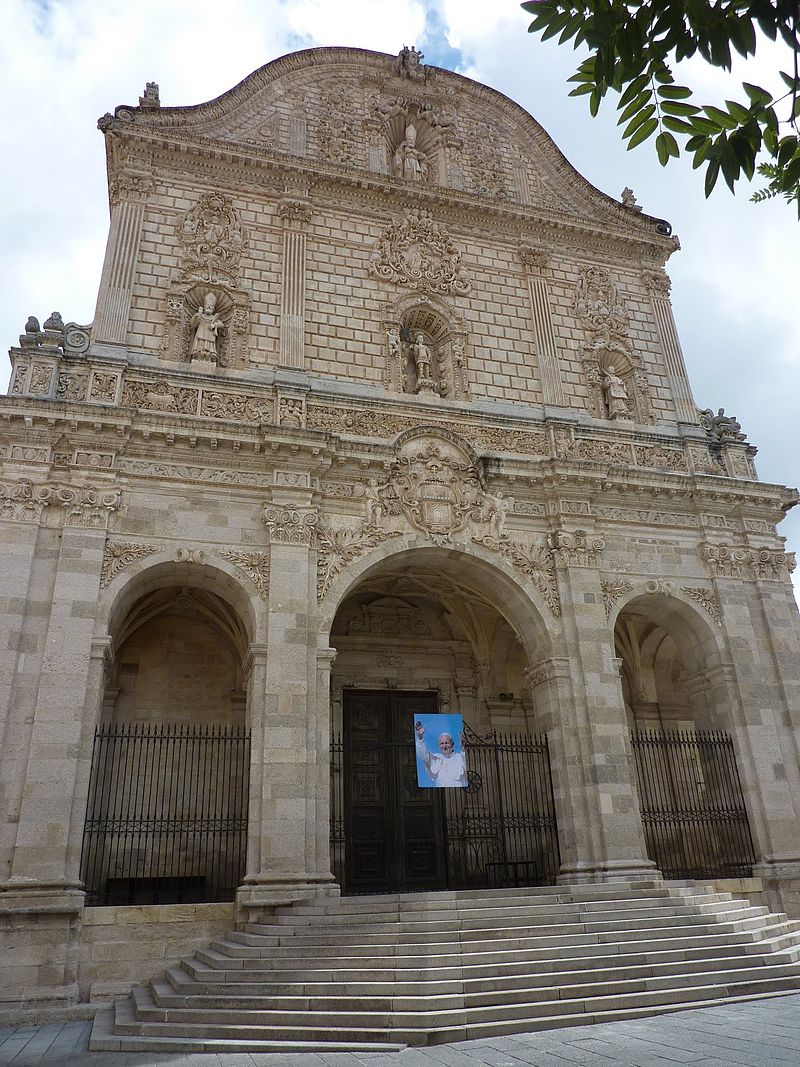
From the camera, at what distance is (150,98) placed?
1703 centimetres

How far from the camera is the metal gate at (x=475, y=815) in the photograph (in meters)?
14.7

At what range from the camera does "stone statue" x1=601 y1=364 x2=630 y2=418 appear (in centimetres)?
1679

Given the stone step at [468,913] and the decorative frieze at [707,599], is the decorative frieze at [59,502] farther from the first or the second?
the decorative frieze at [707,599]

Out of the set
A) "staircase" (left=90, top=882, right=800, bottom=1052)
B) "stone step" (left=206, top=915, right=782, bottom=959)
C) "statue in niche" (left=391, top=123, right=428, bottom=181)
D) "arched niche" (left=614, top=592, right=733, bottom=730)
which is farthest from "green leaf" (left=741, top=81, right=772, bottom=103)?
"statue in niche" (left=391, top=123, right=428, bottom=181)

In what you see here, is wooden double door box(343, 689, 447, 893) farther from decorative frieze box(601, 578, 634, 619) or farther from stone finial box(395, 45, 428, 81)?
stone finial box(395, 45, 428, 81)

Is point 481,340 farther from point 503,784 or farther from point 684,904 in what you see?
point 684,904

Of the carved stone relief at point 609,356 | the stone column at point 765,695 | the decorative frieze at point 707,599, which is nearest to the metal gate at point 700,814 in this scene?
the stone column at point 765,695

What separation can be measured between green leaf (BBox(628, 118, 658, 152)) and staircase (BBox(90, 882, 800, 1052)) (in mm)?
7712

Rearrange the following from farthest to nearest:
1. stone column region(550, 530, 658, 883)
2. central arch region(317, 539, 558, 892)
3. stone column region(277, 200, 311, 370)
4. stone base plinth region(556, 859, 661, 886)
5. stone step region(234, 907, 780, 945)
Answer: stone column region(277, 200, 311, 370) < central arch region(317, 539, 558, 892) < stone column region(550, 530, 658, 883) < stone base plinth region(556, 859, 661, 886) < stone step region(234, 907, 780, 945)

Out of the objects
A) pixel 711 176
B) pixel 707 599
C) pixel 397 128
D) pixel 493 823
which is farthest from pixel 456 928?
pixel 397 128

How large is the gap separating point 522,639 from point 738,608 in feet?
14.4

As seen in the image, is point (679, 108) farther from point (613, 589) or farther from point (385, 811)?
point (385, 811)

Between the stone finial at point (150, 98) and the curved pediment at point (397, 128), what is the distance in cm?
6

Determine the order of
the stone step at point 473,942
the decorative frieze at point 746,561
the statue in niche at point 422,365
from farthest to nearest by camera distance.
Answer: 1. the statue in niche at point 422,365
2. the decorative frieze at point 746,561
3. the stone step at point 473,942
